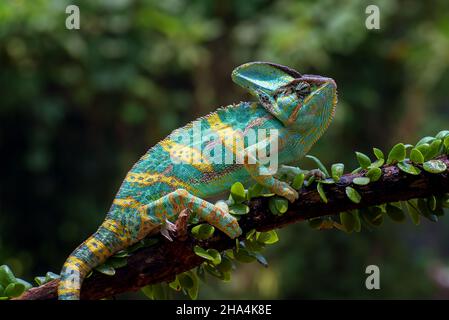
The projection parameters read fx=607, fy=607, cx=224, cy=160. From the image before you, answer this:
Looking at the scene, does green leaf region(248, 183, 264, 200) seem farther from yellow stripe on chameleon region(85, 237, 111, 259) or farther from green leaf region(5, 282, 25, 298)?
green leaf region(5, 282, 25, 298)

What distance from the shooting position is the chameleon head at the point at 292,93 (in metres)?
1.72

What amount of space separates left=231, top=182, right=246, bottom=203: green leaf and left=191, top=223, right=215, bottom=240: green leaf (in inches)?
4.0

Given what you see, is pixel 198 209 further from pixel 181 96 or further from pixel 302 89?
pixel 181 96

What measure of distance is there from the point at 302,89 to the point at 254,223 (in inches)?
17.4

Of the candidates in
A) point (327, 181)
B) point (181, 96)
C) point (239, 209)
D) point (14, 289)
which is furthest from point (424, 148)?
point (181, 96)

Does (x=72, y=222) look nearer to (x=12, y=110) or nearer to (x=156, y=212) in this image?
(x=12, y=110)

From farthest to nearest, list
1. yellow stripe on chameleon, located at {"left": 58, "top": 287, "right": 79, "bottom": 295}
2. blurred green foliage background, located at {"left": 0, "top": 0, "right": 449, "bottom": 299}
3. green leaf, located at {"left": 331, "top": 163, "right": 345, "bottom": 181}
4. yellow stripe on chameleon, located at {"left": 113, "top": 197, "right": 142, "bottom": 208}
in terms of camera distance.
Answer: blurred green foliage background, located at {"left": 0, "top": 0, "right": 449, "bottom": 299} < yellow stripe on chameleon, located at {"left": 113, "top": 197, "right": 142, "bottom": 208} < green leaf, located at {"left": 331, "top": 163, "right": 345, "bottom": 181} < yellow stripe on chameleon, located at {"left": 58, "top": 287, "right": 79, "bottom": 295}

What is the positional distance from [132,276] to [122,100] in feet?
10.1

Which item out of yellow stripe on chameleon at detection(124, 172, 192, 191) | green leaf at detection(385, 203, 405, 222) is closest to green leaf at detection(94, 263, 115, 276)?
yellow stripe on chameleon at detection(124, 172, 192, 191)

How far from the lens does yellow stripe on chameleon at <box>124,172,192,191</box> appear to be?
1683 millimetres

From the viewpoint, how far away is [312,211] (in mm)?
1519

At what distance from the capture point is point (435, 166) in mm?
1406

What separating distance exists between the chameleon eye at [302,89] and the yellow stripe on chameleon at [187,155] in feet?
1.07
